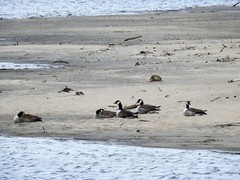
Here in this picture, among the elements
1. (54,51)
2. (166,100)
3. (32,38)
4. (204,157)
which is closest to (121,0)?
(32,38)

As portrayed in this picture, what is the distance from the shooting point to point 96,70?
Result: 67.2 ft

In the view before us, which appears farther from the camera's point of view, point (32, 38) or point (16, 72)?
point (32, 38)

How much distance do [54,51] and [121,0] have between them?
3103cm

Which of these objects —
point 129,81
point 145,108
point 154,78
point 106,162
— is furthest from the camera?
point 129,81

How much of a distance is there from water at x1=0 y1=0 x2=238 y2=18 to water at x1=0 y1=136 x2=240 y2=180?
3028cm

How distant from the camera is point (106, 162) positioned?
37.5 ft

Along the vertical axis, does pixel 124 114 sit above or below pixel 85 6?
below

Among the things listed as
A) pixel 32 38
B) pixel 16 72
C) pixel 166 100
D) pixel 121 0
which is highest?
pixel 121 0

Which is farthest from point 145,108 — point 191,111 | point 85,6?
point 85,6

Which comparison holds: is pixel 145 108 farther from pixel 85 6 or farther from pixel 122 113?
pixel 85 6

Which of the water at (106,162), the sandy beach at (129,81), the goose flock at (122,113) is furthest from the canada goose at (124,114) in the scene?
the water at (106,162)

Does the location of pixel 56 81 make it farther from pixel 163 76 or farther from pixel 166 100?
pixel 166 100

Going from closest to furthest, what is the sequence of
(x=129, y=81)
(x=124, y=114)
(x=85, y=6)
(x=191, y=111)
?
1. (x=191, y=111)
2. (x=124, y=114)
3. (x=129, y=81)
4. (x=85, y=6)

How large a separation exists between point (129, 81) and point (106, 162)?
6.89 metres
